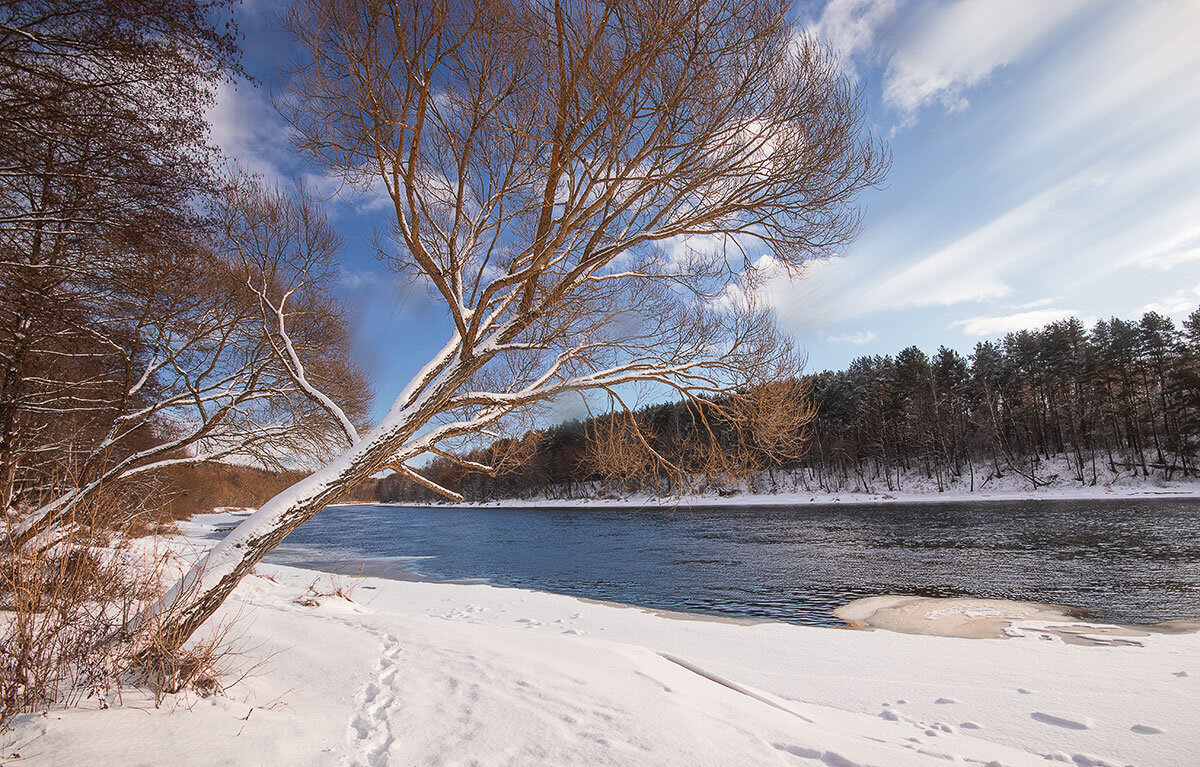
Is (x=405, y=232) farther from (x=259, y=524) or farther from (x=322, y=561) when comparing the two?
(x=322, y=561)

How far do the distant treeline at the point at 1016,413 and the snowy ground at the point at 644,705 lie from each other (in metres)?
25.1

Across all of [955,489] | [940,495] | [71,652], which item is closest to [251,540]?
[71,652]

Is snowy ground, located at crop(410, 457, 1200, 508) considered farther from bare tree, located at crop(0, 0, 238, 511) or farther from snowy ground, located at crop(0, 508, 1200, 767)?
bare tree, located at crop(0, 0, 238, 511)

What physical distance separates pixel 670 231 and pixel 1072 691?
6.18 metres

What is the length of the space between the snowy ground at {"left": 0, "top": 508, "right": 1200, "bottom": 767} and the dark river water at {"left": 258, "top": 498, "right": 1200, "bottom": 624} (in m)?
4.23

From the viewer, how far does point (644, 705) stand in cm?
365

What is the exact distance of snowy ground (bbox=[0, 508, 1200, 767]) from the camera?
270 cm

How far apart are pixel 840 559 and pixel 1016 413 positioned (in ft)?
143

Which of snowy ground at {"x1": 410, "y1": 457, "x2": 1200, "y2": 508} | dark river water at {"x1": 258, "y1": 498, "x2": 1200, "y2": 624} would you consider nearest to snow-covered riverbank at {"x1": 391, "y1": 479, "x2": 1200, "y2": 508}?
snowy ground at {"x1": 410, "y1": 457, "x2": 1200, "y2": 508}

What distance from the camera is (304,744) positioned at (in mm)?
2727

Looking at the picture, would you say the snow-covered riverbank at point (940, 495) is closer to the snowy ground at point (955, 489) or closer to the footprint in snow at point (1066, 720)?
the snowy ground at point (955, 489)

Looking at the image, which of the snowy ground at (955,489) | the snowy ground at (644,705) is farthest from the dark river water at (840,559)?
the snowy ground at (955,489)

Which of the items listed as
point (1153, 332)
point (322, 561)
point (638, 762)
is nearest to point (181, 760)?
point (638, 762)

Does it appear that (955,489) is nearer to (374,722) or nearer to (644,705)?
(644,705)
